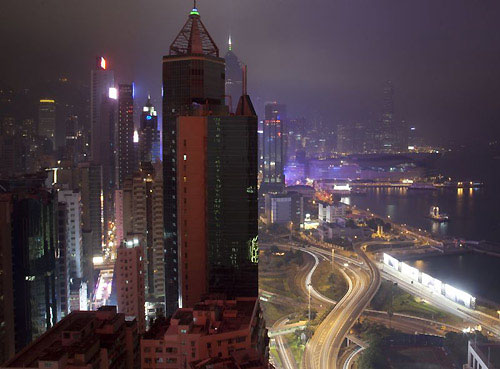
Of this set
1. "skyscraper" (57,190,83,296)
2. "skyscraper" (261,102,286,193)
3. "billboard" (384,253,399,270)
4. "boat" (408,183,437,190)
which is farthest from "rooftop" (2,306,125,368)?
"boat" (408,183,437,190)

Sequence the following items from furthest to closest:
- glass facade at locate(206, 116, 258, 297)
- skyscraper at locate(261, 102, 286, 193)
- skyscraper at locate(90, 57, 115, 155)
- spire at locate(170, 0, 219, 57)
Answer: skyscraper at locate(261, 102, 286, 193), skyscraper at locate(90, 57, 115, 155), spire at locate(170, 0, 219, 57), glass facade at locate(206, 116, 258, 297)

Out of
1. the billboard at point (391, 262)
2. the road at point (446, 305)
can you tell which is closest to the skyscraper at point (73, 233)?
the road at point (446, 305)

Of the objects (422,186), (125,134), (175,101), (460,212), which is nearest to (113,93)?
(125,134)

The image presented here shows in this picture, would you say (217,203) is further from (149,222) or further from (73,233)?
(73,233)

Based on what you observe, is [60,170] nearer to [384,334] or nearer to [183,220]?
[183,220]

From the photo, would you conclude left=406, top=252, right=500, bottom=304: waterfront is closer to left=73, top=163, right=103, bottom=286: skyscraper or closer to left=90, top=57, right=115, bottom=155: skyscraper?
left=73, top=163, right=103, bottom=286: skyscraper

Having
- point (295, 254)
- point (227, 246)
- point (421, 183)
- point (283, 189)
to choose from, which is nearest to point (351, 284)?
point (295, 254)

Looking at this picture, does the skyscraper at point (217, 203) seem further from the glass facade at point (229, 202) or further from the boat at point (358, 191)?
the boat at point (358, 191)
